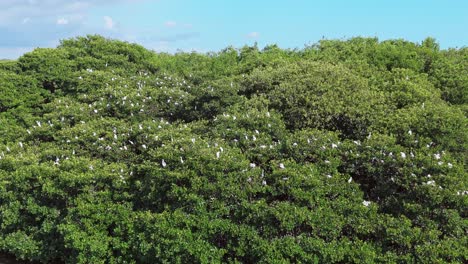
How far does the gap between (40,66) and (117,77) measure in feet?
6.48

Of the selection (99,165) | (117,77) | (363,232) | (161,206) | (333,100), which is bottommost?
(363,232)

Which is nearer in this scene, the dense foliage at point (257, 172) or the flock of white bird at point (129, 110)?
the dense foliage at point (257, 172)

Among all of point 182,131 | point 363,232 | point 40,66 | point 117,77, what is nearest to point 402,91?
point 363,232

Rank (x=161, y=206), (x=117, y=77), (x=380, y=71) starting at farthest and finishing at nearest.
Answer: (x=117, y=77) < (x=380, y=71) < (x=161, y=206)

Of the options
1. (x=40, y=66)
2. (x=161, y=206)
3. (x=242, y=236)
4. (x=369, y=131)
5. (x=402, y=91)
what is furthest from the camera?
(x=40, y=66)

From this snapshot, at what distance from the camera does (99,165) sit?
5887mm

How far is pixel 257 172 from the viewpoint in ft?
16.8

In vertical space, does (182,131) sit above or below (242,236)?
above

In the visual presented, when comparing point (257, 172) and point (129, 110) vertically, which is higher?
point (129, 110)

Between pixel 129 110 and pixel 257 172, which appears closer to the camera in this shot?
pixel 257 172

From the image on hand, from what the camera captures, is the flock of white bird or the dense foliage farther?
the flock of white bird

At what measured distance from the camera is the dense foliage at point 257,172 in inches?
187

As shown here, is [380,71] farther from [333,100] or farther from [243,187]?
[243,187]

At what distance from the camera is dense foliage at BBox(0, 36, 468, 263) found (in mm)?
4754
